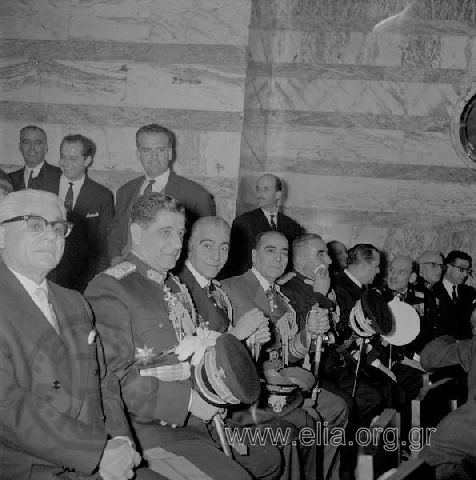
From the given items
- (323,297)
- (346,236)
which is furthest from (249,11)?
(346,236)

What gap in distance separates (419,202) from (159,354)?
6019 millimetres

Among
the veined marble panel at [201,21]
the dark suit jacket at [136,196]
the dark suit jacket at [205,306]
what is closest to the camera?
the dark suit jacket at [205,306]

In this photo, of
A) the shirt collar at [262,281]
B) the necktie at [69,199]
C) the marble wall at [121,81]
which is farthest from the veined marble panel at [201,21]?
the shirt collar at [262,281]

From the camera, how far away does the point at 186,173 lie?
6.07m

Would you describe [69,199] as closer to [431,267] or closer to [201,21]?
[201,21]

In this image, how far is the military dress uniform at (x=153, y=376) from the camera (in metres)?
2.75

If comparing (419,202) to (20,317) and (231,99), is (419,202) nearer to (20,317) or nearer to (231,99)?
(231,99)

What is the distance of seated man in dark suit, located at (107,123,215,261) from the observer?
520cm

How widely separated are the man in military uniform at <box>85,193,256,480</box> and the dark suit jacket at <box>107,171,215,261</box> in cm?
198

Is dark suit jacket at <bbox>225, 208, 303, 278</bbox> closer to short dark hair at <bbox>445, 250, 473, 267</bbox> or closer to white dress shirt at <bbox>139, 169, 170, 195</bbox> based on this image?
white dress shirt at <bbox>139, 169, 170, 195</bbox>

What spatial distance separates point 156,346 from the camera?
9.57 ft

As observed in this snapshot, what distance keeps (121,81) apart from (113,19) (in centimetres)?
63

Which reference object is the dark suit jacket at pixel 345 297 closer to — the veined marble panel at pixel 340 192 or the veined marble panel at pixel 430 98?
the veined marble panel at pixel 340 192

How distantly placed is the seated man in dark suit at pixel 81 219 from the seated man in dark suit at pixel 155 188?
0.64ft
